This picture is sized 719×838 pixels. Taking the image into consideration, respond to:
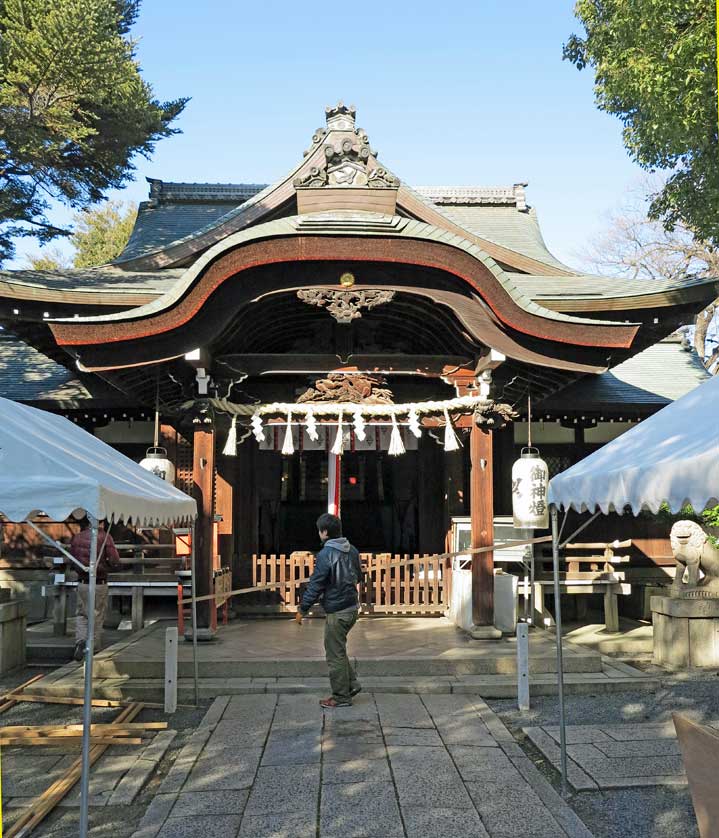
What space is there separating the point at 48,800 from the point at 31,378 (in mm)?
9269

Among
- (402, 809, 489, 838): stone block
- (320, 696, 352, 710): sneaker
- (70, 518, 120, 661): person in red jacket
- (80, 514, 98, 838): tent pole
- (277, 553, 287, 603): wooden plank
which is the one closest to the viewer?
(80, 514, 98, 838): tent pole

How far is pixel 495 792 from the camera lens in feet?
15.4

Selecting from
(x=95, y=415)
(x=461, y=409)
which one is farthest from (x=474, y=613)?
(x=95, y=415)

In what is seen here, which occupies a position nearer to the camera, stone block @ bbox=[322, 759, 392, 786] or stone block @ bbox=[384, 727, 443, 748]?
stone block @ bbox=[322, 759, 392, 786]

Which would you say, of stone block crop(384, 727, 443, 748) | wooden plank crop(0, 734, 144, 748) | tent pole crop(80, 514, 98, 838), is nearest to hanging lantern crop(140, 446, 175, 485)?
wooden plank crop(0, 734, 144, 748)

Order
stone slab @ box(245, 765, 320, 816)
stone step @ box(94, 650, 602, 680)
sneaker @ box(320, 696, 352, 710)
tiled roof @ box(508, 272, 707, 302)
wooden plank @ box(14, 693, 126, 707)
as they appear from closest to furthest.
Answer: stone slab @ box(245, 765, 320, 816) < sneaker @ box(320, 696, 352, 710) < wooden plank @ box(14, 693, 126, 707) < stone step @ box(94, 650, 602, 680) < tiled roof @ box(508, 272, 707, 302)

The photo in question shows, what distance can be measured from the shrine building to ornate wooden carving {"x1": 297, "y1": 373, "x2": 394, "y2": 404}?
0.09ft

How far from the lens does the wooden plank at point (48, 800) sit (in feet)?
14.0

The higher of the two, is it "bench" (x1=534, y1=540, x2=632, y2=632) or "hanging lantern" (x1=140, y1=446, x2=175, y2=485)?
"hanging lantern" (x1=140, y1=446, x2=175, y2=485)

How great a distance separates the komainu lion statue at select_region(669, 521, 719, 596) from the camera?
29.4 feet

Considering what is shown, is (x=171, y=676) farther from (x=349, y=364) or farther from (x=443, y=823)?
(x=349, y=364)

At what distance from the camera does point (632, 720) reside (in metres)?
6.47

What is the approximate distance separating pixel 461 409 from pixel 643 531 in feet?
14.9

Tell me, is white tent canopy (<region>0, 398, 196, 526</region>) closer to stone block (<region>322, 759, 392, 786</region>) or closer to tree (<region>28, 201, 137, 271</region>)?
stone block (<region>322, 759, 392, 786</region>)
